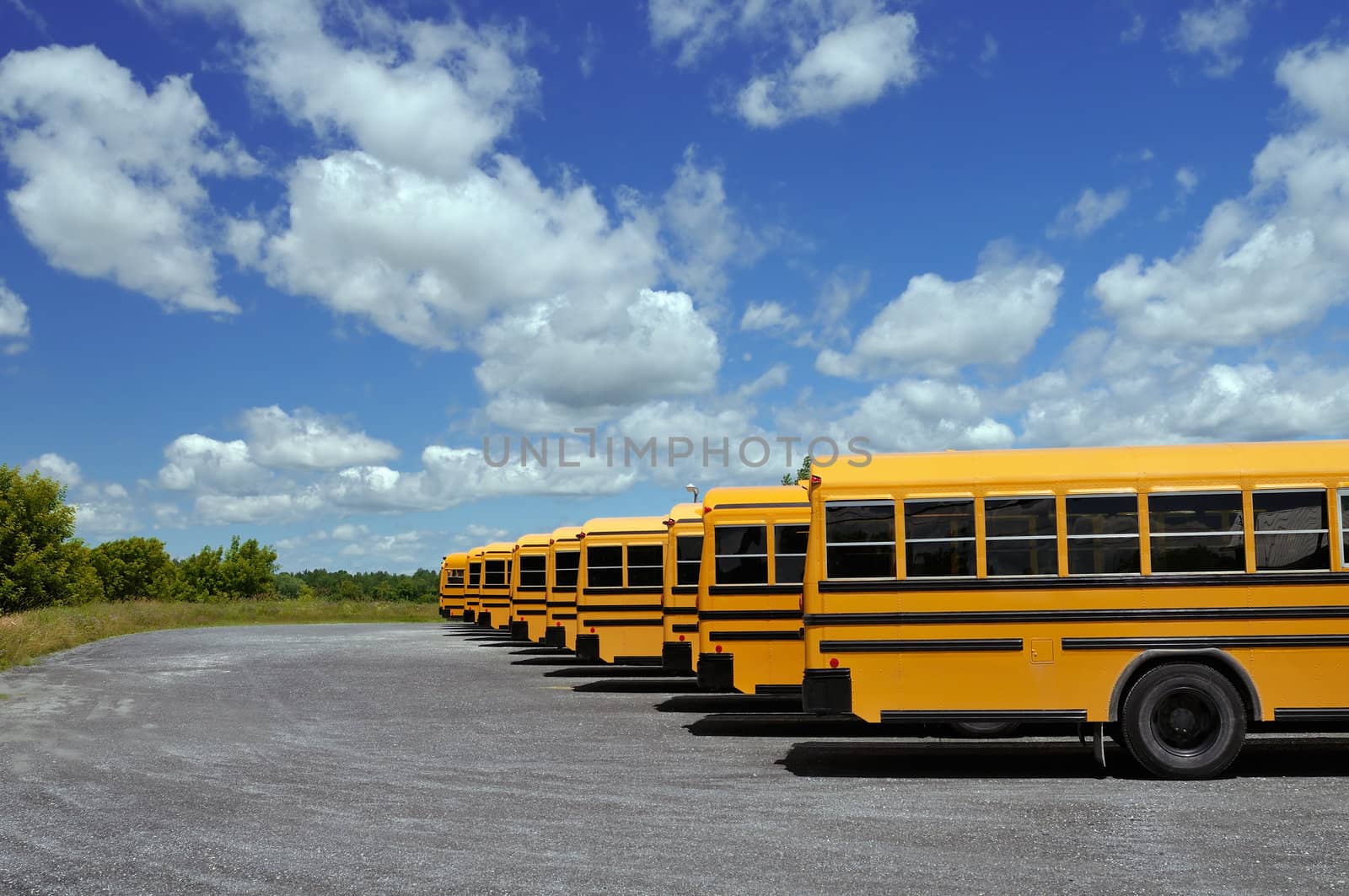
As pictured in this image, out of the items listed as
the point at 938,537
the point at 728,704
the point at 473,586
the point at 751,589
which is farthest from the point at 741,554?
the point at 473,586

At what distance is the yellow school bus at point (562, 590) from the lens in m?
23.1

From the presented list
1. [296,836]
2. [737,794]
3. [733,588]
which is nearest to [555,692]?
[733,588]

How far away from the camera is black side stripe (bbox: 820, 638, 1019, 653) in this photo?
417 inches

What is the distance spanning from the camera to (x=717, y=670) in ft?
47.7

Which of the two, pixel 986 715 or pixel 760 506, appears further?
pixel 760 506

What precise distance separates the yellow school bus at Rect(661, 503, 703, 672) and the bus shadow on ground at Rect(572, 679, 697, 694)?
2638 millimetres

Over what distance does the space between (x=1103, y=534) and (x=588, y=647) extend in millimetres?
10947

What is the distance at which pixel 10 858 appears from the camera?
7.60 meters

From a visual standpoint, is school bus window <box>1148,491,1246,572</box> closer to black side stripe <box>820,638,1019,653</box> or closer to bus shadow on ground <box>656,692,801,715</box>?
black side stripe <box>820,638,1019,653</box>

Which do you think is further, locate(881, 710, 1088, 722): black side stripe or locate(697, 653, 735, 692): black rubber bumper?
locate(697, 653, 735, 692): black rubber bumper

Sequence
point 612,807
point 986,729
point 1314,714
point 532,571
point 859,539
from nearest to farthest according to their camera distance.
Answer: point 612,807
point 1314,714
point 859,539
point 986,729
point 532,571

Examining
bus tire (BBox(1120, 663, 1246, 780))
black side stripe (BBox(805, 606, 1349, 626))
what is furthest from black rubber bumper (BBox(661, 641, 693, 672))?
bus tire (BBox(1120, 663, 1246, 780))

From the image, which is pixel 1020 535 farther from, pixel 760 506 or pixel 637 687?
pixel 637 687

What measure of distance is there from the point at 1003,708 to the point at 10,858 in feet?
26.0
